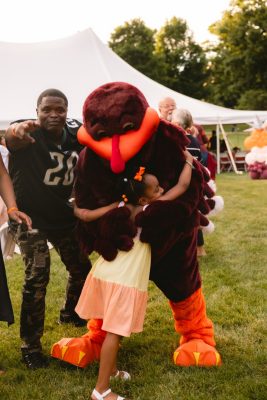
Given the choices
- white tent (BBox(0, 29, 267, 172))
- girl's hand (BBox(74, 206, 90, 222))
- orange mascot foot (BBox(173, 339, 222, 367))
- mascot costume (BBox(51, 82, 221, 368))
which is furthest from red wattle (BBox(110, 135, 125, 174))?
white tent (BBox(0, 29, 267, 172))

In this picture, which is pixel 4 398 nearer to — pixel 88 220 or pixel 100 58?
pixel 88 220

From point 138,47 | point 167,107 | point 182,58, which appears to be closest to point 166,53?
point 182,58

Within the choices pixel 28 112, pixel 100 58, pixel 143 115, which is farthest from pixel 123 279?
pixel 100 58

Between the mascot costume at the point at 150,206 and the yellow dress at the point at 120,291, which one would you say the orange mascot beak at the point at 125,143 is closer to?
the mascot costume at the point at 150,206

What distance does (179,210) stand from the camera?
9.77 ft

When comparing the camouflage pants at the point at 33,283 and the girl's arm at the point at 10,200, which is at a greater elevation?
the girl's arm at the point at 10,200

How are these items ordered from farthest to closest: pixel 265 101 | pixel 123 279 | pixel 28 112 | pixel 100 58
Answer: pixel 265 101 < pixel 100 58 < pixel 28 112 < pixel 123 279

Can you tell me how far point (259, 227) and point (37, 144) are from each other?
17.8 ft

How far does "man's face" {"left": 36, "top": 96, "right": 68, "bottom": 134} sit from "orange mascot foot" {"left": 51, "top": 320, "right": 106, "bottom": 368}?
131cm

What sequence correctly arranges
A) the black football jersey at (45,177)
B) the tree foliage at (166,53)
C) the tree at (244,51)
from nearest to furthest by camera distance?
the black football jersey at (45,177), the tree at (244,51), the tree foliage at (166,53)

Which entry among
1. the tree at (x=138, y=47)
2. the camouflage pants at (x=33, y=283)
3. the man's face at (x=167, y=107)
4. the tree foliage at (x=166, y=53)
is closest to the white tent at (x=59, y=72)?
the man's face at (x=167, y=107)

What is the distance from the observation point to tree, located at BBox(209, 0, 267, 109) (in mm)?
36594

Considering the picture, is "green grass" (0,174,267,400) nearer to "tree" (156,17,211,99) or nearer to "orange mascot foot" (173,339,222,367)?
"orange mascot foot" (173,339,222,367)

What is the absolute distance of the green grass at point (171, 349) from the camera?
3002 mm
